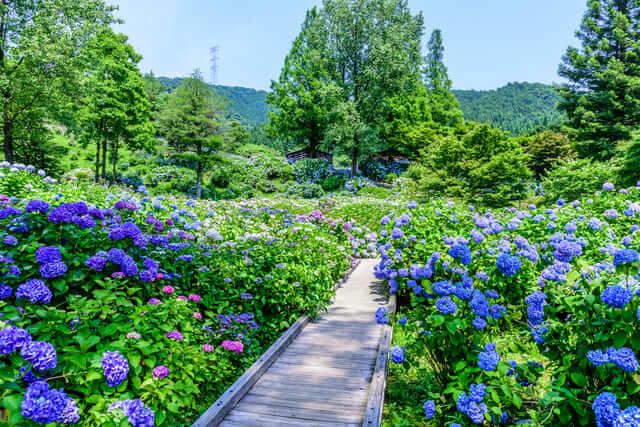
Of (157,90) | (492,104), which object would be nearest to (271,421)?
(157,90)

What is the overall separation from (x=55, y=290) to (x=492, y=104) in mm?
→ 93147

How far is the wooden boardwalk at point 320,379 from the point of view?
2.96 meters

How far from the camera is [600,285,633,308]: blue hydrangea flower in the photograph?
185 cm

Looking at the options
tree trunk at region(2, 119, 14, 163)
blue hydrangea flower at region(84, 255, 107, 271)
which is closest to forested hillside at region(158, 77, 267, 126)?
tree trunk at region(2, 119, 14, 163)

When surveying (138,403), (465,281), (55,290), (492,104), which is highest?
(492,104)

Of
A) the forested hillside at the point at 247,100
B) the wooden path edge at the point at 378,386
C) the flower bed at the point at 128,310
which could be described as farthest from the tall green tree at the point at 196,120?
the forested hillside at the point at 247,100

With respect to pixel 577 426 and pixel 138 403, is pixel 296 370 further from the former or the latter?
pixel 577 426

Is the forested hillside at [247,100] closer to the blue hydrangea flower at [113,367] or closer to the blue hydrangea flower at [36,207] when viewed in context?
the blue hydrangea flower at [36,207]

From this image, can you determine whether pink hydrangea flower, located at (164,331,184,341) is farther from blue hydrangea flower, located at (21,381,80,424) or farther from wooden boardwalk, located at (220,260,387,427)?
blue hydrangea flower, located at (21,381,80,424)

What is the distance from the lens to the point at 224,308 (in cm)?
430

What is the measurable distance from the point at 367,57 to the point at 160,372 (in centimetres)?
2734

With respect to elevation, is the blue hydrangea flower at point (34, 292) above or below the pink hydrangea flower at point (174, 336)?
above

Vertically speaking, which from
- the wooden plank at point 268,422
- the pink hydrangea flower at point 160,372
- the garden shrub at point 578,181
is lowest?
the wooden plank at point 268,422

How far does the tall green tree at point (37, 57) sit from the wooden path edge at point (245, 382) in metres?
15.2
